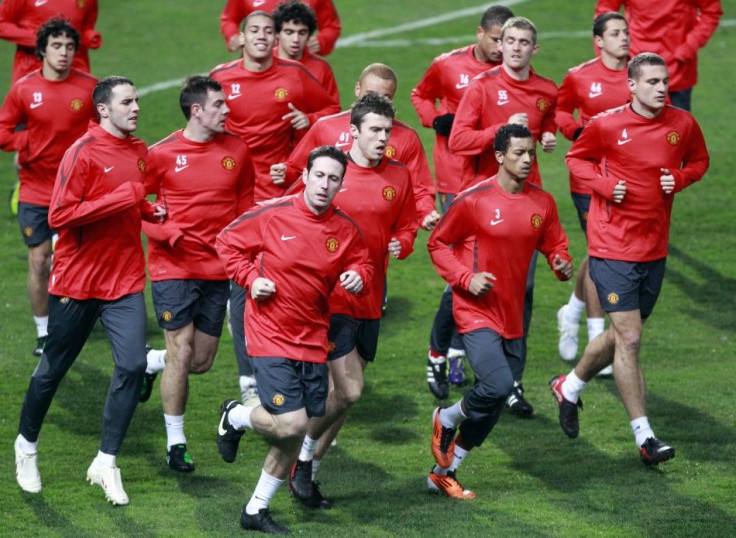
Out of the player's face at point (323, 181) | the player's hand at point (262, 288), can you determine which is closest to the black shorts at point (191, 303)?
the player's hand at point (262, 288)

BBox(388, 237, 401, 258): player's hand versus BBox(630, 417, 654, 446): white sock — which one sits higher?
BBox(388, 237, 401, 258): player's hand

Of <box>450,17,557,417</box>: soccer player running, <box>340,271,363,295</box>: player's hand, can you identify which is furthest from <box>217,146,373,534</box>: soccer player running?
<box>450,17,557,417</box>: soccer player running

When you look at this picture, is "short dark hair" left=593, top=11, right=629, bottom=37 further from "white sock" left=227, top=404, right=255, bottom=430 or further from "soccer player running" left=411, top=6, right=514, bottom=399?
"white sock" left=227, top=404, right=255, bottom=430

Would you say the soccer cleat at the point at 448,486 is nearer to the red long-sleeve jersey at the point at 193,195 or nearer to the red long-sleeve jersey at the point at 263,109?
the red long-sleeve jersey at the point at 193,195

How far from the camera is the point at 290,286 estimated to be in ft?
28.6

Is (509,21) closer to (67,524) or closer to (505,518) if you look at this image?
(505,518)

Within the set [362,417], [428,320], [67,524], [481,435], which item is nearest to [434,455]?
[481,435]

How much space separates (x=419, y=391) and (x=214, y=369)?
1.74 meters

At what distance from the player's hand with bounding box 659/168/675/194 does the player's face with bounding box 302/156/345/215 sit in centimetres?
255

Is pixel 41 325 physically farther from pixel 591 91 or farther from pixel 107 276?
pixel 591 91

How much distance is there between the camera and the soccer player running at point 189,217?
9992 mm

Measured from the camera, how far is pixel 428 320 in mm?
13648

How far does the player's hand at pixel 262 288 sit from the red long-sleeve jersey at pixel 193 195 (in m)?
1.54

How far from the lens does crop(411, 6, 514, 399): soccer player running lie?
1159 centimetres
